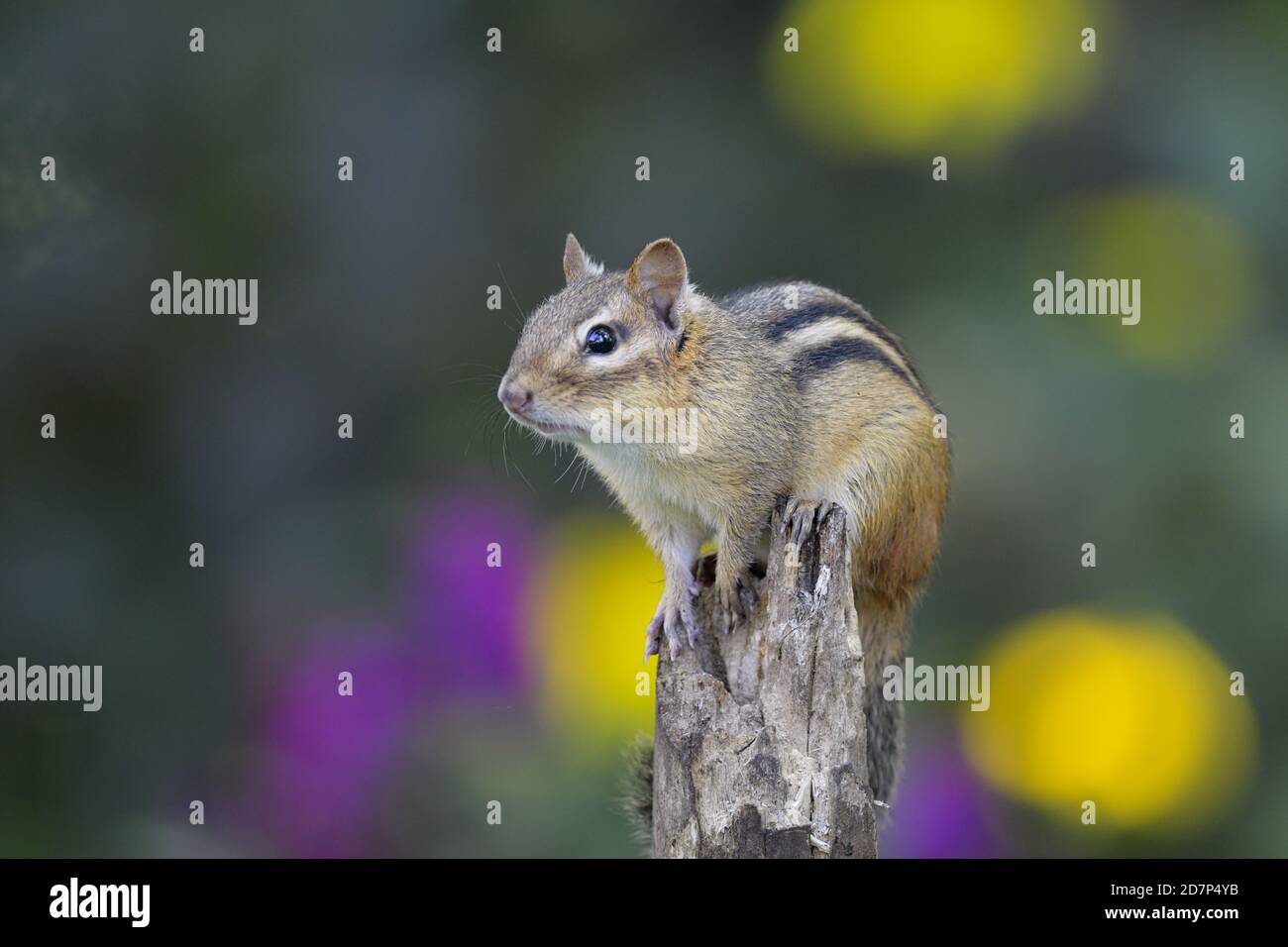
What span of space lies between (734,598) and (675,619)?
149 mm

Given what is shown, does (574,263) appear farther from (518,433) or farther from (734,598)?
(518,433)

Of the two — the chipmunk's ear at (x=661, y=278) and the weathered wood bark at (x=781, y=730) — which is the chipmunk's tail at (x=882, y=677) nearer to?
the weathered wood bark at (x=781, y=730)

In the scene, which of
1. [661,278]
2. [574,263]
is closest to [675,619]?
[661,278]

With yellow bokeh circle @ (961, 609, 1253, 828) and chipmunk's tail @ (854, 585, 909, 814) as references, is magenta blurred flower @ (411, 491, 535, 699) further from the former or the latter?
yellow bokeh circle @ (961, 609, 1253, 828)

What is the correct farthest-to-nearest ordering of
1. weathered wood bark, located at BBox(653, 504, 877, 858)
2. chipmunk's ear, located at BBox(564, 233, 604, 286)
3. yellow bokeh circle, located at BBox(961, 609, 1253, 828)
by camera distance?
yellow bokeh circle, located at BBox(961, 609, 1253, 828) < chipmunk's ear, located at BBox(564, 233, 604, 286) < weathered wood bark, located at BBox(653, 504, 877, 858)

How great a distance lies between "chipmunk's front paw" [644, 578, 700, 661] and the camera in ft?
11.9

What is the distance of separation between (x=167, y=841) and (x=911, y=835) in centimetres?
230

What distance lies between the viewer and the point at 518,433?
5594mm

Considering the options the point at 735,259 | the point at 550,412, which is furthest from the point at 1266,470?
the point at 550,412

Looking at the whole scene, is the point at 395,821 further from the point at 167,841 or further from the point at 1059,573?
the point at 1059,573

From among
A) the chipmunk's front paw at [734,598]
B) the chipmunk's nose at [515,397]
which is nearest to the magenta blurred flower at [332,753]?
the chipmunk's front paw at [734,598]

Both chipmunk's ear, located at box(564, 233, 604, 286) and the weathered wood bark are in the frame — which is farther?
chipmunk's ear, located at box(564, 233, 604, 286)

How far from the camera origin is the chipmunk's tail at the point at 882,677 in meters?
4.00

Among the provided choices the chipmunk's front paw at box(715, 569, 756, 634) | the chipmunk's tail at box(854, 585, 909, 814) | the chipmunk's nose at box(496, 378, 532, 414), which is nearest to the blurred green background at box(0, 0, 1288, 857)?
the chipmunk's tail at box(854, 585, 909, 814)
